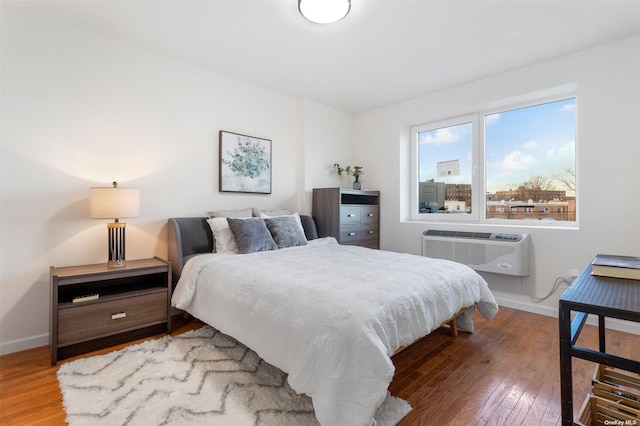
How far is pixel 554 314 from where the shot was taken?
286 centimetres

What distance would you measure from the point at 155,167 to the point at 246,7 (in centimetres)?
161

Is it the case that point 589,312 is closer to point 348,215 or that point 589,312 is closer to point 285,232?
point 285,232

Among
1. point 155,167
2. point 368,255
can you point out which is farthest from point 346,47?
point 155,167

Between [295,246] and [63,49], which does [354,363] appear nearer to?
[295,246]

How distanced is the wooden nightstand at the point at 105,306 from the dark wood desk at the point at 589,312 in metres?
2.50

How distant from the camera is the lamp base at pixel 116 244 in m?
2.34

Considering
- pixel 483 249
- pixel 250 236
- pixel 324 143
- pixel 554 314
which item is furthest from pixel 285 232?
pixel 554 314

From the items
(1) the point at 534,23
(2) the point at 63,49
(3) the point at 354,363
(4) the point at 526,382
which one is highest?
(1) the point at 534,23

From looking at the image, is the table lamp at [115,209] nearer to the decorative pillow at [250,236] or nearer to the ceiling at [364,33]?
the decorative pillow at [250,236]

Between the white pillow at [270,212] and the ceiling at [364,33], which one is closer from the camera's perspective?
the ceiling at [364,33]

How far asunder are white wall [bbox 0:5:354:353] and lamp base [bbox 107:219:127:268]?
0.24 m

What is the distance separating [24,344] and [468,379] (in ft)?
10.2

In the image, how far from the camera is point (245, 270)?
2.04 metres

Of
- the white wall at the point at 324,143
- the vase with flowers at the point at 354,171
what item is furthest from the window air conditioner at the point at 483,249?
the white wall at the point at 324,143
